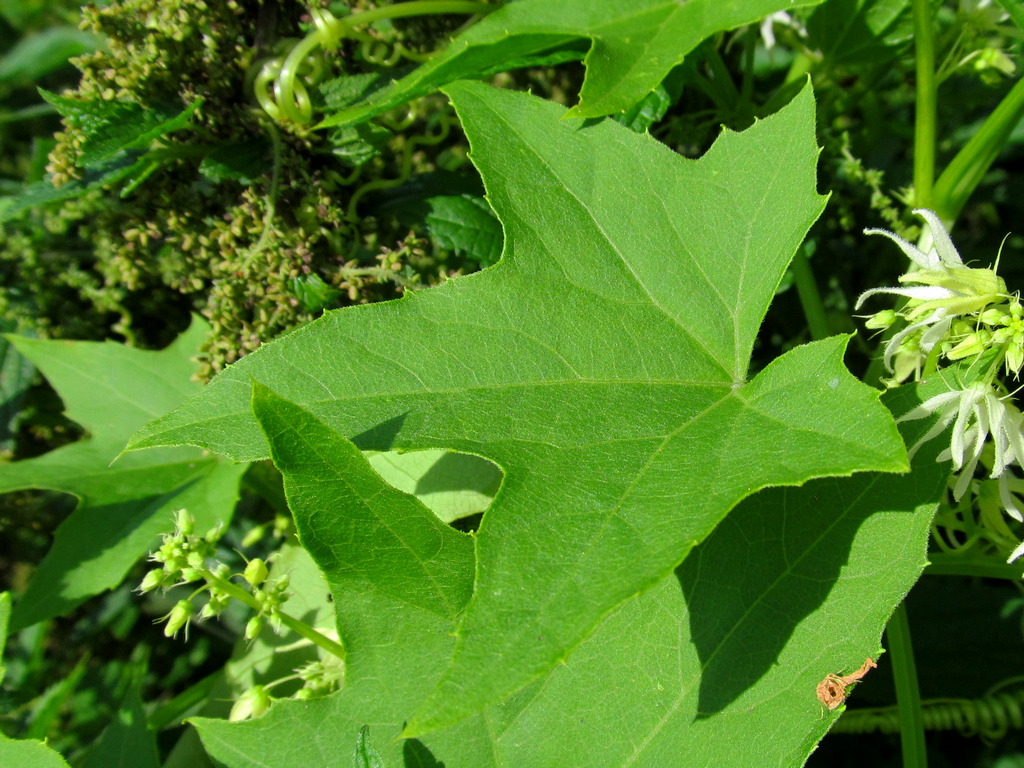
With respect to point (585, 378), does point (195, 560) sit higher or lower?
lower

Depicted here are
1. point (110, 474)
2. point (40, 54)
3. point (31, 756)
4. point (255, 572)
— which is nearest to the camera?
point (31, 756)

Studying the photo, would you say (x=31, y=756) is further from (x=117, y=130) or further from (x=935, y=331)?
(x=935, y=331)

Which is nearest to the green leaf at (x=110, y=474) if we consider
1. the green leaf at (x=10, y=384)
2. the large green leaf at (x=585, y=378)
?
the green leaf at (x=10, y=384)

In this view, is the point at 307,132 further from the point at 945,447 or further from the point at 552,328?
the point at 945,447

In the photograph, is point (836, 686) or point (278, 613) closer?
point (836, 686)

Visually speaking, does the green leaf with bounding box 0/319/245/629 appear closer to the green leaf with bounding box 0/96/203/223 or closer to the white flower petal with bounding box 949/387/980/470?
the green leaf with bounding box 0/96/203/223

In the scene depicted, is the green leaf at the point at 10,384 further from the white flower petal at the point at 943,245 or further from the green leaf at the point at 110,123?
the white flower petal at the point at 943,245

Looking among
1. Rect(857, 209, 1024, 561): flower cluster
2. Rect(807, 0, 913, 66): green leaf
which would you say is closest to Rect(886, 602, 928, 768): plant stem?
Rect(857, 209, 1024, 561): flower cluster

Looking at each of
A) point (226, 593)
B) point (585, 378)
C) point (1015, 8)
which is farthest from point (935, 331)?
point (226, 593)
